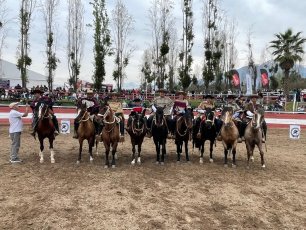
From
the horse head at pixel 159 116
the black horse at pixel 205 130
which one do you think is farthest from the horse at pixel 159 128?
the black horse at pixel 205 130

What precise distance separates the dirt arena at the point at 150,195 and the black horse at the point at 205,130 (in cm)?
76

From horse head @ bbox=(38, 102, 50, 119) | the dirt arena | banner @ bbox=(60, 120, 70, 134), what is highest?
horse head @ bbox=(38, 102, 50, 119)

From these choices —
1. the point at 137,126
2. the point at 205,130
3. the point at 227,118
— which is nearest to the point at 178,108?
the point at 205,130

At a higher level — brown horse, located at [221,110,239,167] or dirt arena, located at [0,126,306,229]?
brown horse, located at [221,110,239,167]

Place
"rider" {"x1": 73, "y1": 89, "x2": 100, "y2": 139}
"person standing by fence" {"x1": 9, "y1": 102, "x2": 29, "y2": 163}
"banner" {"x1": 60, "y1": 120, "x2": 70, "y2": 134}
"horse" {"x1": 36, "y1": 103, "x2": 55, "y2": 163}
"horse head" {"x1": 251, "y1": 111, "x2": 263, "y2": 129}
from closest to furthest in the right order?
1. "horse head" {"x1": 251, "y1": 111, "x2": 263, "y2": 129}
2. "person standing by fence" {"x1": 9, "y1": 102, "x2": 29, "y2": 163}
3. "horse" {"x1": 36, "y1": 103, "x2": 55, "y2": 163}
4. "rider" {"x1": 73, "y1": 89, "x2": 100, "y2": 139}
5. "banner" {"x1": 60, "y1": 120, "x2": 70, "y2": 134}

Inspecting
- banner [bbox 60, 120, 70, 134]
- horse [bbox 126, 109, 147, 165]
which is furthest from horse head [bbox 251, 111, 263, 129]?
banner [bbox 60, 120, 70, 134]

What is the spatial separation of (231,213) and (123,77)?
96.6 ft

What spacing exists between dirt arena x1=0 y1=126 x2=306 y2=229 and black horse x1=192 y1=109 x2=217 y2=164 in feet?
2.48

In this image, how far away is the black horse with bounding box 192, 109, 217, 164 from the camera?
1246cm

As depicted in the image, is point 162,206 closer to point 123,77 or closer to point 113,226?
point 113,226

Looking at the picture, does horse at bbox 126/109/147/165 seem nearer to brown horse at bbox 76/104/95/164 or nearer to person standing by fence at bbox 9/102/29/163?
brown horse at bbox 76/104/95/164

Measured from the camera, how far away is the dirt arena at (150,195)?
7.30 meters

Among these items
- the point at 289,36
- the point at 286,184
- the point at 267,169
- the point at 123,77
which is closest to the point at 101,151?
the point at 267,169

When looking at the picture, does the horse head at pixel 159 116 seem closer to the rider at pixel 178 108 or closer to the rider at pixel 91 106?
the rider at pixel 178 108
